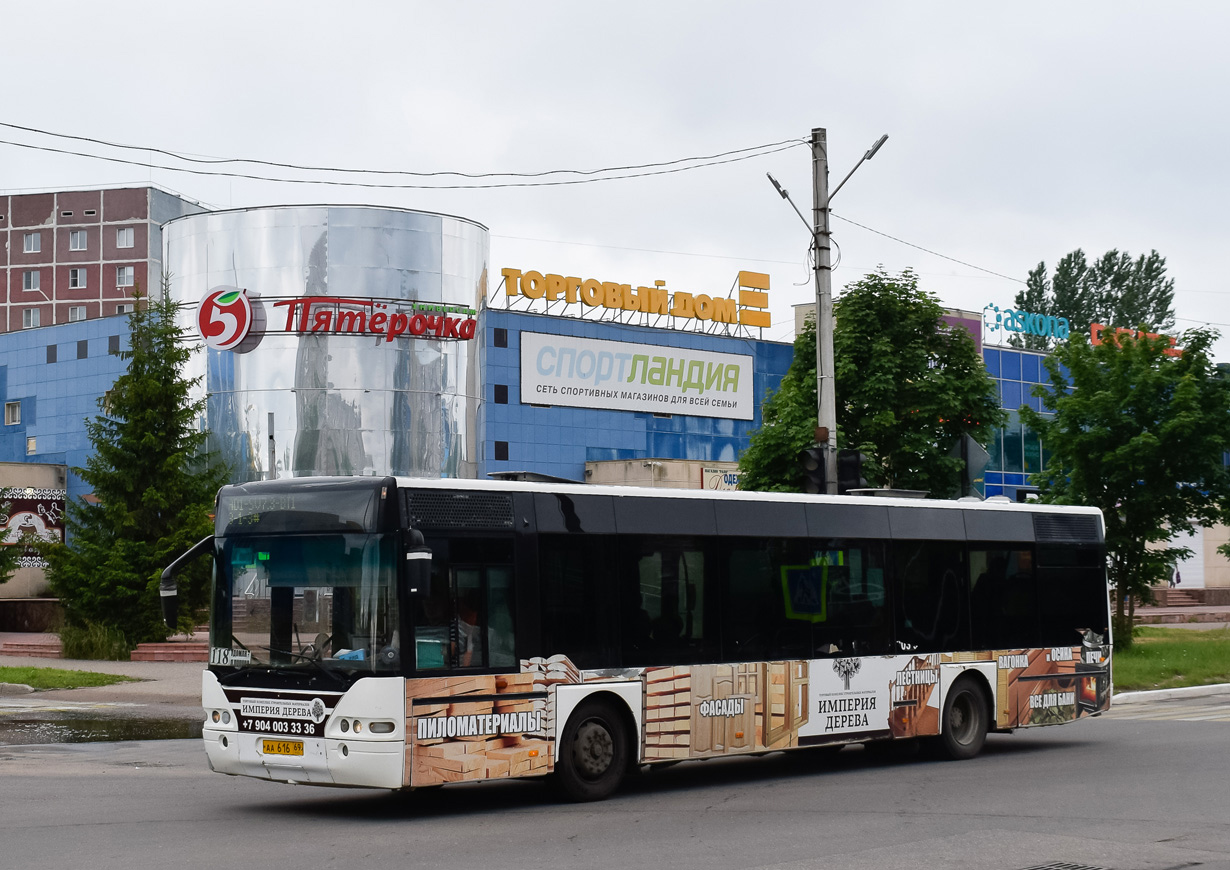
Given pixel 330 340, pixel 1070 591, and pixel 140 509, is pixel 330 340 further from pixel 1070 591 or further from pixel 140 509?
pixel 1070 591

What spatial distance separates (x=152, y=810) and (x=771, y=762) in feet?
22.0

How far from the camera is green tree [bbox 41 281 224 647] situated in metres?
36.2

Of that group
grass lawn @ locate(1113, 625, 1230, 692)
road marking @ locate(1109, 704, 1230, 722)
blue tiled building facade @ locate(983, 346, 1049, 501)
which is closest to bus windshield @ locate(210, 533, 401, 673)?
road marking @ locate(1109, 704, 1230, 722)

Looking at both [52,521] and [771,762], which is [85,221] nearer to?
[52,521]

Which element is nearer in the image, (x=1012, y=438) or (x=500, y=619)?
(x=500, y=619)

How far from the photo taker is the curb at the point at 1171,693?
2388 centimetres

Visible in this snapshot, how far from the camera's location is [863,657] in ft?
48.9

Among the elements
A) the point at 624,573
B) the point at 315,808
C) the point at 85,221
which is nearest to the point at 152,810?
the point at 315,808

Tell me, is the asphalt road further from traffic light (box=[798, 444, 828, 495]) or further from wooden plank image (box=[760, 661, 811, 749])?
traffic light (box=[798, 444, 828, 495])

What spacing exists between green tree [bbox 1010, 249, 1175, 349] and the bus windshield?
322ft

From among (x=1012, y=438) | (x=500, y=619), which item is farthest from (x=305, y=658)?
(x=1012, y=438)

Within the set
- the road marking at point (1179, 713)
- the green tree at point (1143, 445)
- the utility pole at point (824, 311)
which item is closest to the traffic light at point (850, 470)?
the utility pole at point (824, 311)

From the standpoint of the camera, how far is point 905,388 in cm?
2920

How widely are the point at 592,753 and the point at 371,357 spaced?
127 ft
